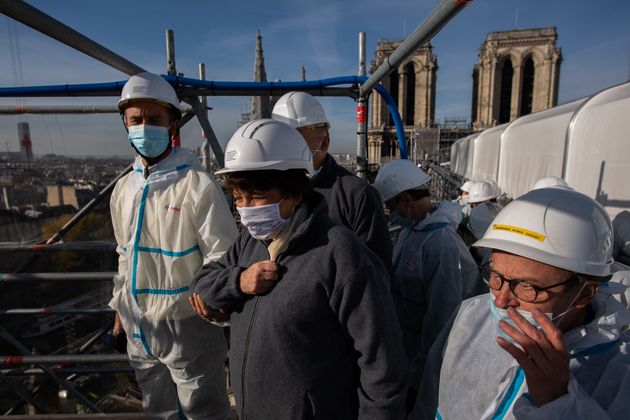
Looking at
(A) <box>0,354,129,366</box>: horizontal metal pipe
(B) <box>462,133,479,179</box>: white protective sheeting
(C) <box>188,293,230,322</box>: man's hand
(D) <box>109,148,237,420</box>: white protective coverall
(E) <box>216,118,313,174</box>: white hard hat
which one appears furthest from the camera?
(B) <box>462,133,479,179</box>: white protective sheeting

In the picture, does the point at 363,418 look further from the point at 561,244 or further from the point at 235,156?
the point at 235,156

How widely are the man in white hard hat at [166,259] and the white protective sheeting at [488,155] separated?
30.2 feet

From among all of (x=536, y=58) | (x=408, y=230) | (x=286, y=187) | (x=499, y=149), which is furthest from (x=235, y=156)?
(x=536, y=58)

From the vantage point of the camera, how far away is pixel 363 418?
136cm

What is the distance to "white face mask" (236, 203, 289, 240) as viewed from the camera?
1.49m

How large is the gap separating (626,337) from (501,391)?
0.44 metres

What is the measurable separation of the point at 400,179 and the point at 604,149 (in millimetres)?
2547

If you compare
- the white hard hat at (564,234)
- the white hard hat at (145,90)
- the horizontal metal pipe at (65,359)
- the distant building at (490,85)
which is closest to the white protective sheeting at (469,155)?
the white hard hat at (145,90)

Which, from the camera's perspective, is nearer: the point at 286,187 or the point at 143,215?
the point at 286,187

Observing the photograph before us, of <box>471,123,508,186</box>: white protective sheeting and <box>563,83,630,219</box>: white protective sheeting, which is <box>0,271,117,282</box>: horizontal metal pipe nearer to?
<box>563,83,630,219</box>: white protective sheeting

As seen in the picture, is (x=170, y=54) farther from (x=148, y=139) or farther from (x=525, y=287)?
(x=525, y=287)

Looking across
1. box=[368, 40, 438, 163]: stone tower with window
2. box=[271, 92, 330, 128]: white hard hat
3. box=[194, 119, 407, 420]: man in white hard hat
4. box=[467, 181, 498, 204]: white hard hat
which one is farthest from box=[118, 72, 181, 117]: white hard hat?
box=[368, 40, 438, 163]: stone tower with window

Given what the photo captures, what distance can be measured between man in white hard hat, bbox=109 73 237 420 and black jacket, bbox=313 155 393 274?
67 centimetres

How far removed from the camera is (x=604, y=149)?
143 inches
